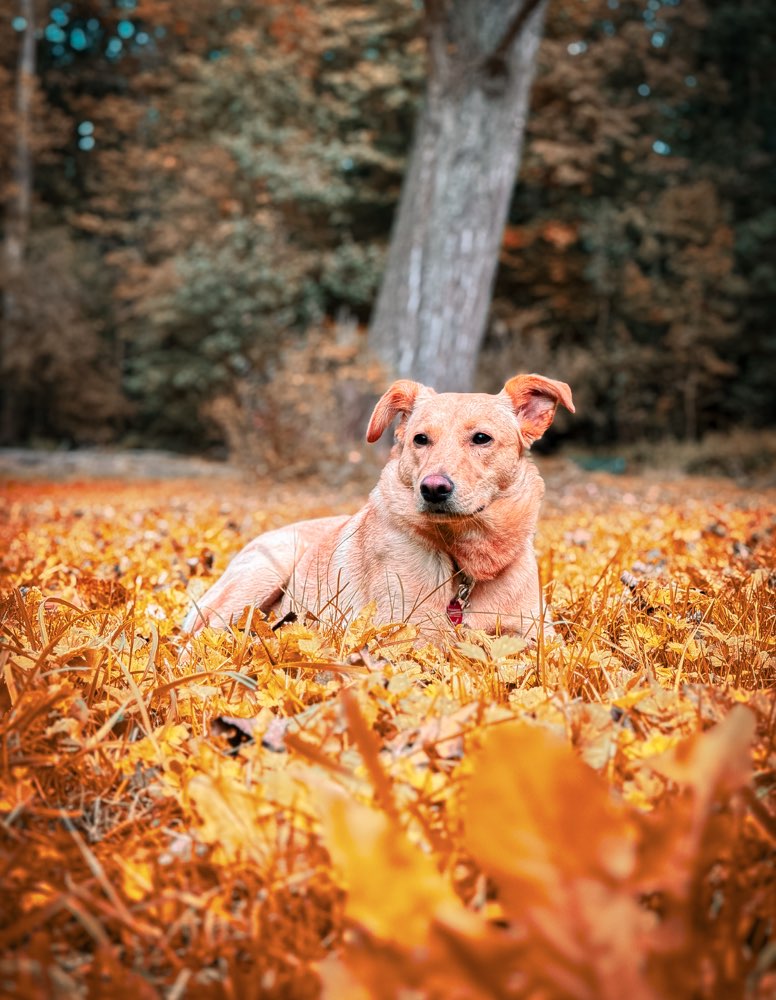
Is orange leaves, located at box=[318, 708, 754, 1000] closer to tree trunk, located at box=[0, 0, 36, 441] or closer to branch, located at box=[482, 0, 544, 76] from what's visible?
branch, located at box=[482, 0, 544, 76]

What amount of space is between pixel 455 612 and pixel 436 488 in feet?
1.36

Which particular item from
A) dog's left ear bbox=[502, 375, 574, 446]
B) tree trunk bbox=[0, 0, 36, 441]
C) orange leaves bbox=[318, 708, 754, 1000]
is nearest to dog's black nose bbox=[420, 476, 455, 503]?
dog's left ear bbox=[502, 375, 574, 446]

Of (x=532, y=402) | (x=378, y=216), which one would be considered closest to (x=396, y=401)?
(x=532, y=402)

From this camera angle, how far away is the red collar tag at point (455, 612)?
2.52 metres

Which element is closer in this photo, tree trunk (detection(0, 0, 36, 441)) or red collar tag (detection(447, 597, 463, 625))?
red collar tag (detection(447, 597, 463, 625))

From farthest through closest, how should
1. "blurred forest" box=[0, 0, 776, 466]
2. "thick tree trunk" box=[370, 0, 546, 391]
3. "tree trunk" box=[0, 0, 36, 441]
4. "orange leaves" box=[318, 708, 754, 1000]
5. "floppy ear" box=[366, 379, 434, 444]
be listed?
1. "tree trunk" box=[0, 0, 36, 441]
2. "blurred forest" box=[0, 0, 776, 466]
3. "thick tree trunk" box=[370, 0, 546, 391]
4. "floppy ear" box=[366, 379, 434, 444]
5. "orange leaves" box=[318, 708, 754, 1000]

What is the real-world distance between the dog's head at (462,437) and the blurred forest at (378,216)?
12.4 m

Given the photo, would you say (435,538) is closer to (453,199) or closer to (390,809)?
(390,809)

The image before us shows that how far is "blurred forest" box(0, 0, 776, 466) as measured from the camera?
1714 centimetres

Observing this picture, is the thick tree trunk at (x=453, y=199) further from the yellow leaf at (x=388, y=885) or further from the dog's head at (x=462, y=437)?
the yellow leaf at (x=388, y=885)

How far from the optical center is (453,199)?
9.21 m

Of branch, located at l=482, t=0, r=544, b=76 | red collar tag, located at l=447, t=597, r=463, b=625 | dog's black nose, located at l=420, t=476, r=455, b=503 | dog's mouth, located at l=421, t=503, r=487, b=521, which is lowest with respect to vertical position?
red collar tag, located at l=447, t=597, r=463, b=625

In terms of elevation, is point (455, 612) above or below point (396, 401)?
below

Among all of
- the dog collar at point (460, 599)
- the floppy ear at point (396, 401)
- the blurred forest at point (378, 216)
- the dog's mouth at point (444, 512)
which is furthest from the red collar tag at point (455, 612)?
the blurred forest at point (378, 216)
